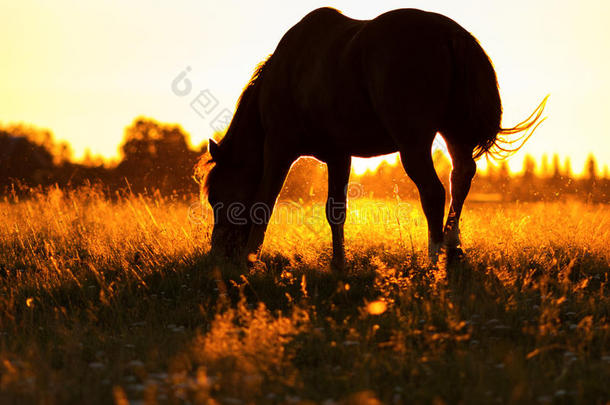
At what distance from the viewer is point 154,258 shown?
21.0ft

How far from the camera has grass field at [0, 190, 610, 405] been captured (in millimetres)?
3072

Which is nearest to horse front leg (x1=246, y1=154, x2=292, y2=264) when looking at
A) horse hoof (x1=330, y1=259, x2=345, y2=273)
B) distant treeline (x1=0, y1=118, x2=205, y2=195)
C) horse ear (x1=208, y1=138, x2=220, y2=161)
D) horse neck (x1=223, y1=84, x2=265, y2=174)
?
horse neck (x1=223, y1=84, x2=265, y2=174)

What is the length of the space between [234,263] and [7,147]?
112 feet

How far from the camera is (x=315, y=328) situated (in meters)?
3.89

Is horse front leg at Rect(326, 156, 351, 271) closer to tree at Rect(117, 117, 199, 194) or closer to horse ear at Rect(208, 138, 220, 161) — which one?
horse ear at Rect(208, 138, 220, 161)

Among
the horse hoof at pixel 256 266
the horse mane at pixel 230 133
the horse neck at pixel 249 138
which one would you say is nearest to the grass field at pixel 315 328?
the horse hoof at pixel 256 266

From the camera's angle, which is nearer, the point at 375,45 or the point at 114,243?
the point at 375,45

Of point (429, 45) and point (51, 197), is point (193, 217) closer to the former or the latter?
point (51, 197)

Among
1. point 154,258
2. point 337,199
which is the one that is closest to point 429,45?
point 337,199

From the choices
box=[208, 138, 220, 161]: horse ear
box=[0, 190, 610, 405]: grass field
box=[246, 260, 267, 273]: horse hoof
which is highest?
box=[208, 138, 220, 161]: horse ear

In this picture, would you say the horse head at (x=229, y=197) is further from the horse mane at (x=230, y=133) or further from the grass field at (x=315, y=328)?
the grass field at (x=315, y=328)

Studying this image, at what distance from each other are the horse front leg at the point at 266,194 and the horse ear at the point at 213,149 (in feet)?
2.28

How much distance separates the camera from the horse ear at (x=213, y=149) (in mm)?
6824

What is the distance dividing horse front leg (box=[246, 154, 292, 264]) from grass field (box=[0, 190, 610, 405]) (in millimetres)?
312
